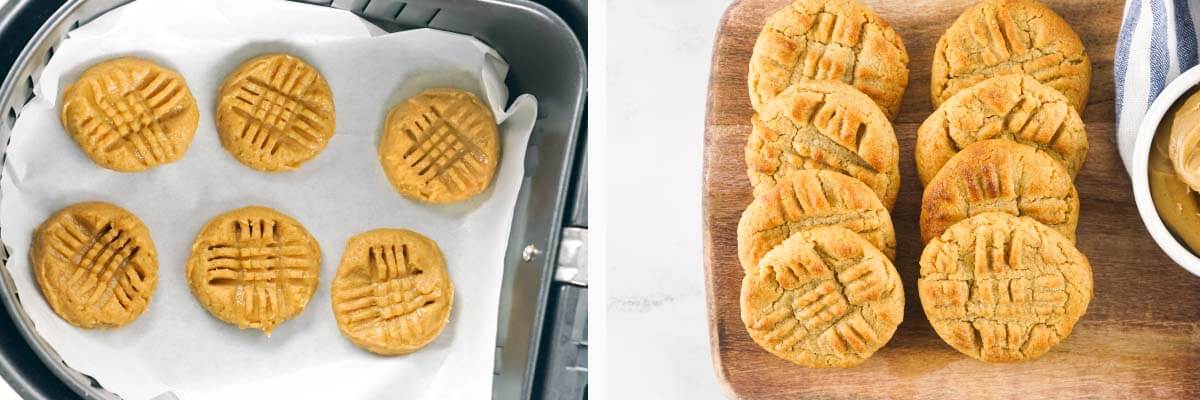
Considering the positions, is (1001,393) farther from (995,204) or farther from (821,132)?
(821,132)

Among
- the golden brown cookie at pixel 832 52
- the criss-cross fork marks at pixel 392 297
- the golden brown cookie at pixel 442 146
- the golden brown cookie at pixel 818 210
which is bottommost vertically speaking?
the criss-cross fork marks at pixel 392 297

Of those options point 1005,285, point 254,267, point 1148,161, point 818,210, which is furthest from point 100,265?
point 1148,161

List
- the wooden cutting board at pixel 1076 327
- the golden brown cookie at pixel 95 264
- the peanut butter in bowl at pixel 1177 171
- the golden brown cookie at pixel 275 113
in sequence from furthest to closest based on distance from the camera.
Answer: the golden brown cookie at pixel 275 113, the golden brown cookie at pixel 95 264, the wooden cutting board at pixel 1076 327, the peanut butter in bowl at pixel 1177 171

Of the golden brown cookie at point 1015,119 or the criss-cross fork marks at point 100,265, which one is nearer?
the golden brown cookie at point 1015,119

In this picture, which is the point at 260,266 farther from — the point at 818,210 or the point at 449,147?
the point at 818,210

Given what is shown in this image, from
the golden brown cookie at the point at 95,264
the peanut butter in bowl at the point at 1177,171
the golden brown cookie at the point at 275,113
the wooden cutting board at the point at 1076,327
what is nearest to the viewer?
the peanut butter in bowl at the point at 1177,171

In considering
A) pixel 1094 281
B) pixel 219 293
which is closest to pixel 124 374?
pixel 219 293

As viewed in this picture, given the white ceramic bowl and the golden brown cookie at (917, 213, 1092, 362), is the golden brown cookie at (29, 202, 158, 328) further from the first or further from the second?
the white ceramic bowl

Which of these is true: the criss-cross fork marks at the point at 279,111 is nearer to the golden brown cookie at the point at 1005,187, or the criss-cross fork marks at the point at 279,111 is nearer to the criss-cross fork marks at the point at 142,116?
the criss-cross fork marks at the point at 142,116

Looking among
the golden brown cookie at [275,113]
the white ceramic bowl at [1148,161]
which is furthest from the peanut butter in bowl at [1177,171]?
the golden brown cookie at [275,113]
